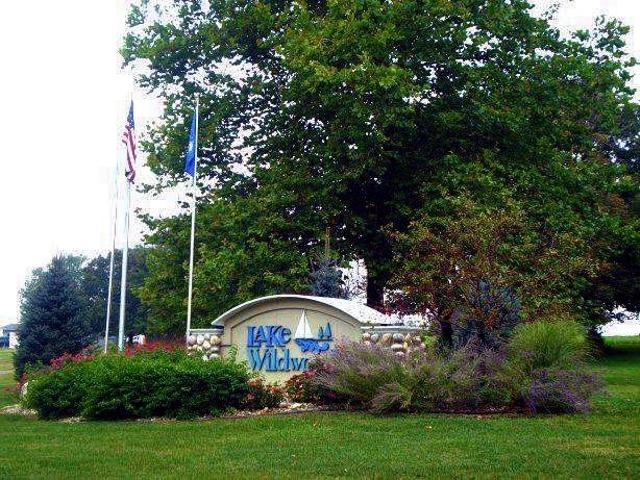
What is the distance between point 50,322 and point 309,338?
14.0m

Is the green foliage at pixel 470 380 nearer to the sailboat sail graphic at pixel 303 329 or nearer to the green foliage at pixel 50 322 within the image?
the sailboat sail graphic at pixel 303 329

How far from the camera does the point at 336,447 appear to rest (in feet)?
37.7

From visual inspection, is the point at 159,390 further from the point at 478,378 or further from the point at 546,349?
the point at 546,349

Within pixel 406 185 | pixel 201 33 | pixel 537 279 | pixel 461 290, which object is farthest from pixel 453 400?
pixel 201 33

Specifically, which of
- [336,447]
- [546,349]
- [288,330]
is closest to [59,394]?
[288,330]

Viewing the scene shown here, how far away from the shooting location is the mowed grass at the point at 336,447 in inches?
388

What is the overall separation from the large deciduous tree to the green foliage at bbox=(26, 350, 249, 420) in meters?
8.25

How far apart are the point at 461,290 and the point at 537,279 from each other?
7.82 ft

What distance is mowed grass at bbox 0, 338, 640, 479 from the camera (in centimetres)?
985

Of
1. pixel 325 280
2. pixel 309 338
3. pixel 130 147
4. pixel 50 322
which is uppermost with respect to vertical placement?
pixel 130 147

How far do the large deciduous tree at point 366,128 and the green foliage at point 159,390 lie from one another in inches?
325

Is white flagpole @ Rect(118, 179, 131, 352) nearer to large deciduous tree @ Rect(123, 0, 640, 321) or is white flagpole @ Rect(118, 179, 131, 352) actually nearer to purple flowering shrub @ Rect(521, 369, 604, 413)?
large deciduous tree @ Rect(123, 0, 640, 321)

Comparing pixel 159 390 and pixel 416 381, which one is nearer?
pixel 416 381

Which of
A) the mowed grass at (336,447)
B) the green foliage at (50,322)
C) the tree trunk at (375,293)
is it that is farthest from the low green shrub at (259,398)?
the green foliage at (50,322)
